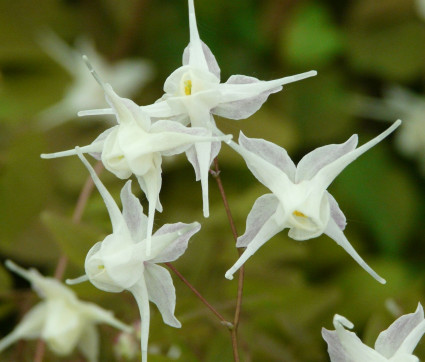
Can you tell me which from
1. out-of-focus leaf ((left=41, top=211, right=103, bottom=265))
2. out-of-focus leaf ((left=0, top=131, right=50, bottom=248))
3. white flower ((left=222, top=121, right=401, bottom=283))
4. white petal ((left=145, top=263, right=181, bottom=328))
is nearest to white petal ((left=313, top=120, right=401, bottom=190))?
white flower ((left=222, top=121, right=401, bottom=283))

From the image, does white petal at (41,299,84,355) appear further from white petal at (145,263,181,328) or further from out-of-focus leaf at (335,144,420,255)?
out-of-focus leaf at (335,144,420,255)

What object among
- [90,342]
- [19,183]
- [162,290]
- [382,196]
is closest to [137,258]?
[162,290]

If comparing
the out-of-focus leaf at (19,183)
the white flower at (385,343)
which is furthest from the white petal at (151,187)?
the out-of-focus leaf at (19,183)

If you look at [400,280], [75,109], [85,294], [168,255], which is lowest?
[400,280]

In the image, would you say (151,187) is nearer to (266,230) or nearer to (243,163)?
(266,230)

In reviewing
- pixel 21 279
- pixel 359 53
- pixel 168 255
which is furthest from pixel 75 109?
pixel 168 255

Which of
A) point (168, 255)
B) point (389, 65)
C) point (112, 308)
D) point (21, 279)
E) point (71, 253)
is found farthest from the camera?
point (389, 65)

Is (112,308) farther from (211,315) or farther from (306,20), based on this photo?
(306,20)

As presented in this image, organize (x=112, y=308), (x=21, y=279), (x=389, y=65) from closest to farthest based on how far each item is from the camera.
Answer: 1. (x=112, y=308)
2. (x=21, y=279)
3. (x=389, y=65)
